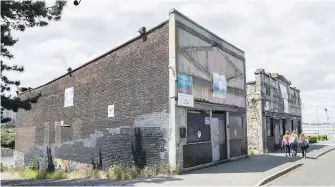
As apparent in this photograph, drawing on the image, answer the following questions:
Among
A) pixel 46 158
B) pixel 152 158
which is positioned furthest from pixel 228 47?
pixel 46 158

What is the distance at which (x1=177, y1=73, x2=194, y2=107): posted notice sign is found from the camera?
50.3ft

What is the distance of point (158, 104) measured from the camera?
51.9 ft

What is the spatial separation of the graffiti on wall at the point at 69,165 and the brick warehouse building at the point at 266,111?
12.8m

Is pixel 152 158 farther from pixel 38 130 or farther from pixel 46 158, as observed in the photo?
pixel 38 130

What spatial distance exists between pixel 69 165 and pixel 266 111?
1518cm

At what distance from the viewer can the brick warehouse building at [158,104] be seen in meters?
15.5

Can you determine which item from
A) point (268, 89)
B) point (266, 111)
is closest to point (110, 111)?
point (266, 111)

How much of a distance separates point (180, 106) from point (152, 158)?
2.69 meters

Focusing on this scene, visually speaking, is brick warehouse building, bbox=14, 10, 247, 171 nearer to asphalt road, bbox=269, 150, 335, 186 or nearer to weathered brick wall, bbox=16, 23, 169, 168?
weathered brick wall, bbox=16, 23, 169, 168

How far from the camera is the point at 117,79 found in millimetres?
18703

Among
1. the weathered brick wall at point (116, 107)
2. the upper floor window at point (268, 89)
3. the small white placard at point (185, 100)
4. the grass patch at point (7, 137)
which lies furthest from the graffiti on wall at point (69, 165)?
the grass patch at point (7, 137)

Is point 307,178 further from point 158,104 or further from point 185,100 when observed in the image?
point 158,104

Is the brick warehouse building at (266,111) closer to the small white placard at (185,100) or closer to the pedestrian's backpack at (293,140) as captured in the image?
the pedestrian's backpack at (293,140)

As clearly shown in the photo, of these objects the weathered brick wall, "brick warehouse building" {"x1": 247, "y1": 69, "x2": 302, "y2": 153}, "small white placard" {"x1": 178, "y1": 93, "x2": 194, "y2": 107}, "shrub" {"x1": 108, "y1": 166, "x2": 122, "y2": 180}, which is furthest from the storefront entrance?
"brick warehouse building" {"x1": 247, "y1": 69, "x2": 302, "y2": 153}
